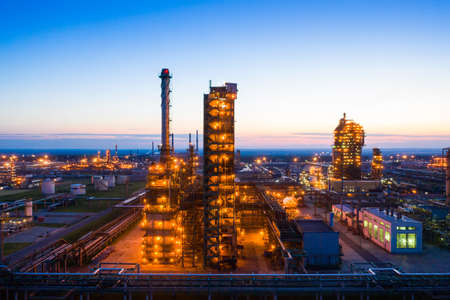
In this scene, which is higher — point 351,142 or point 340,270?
point 351,142

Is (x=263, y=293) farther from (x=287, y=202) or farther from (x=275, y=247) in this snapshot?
(x=287, y=202)

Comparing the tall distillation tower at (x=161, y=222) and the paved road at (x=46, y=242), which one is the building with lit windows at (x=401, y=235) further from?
the paved road at (x=46, y=242)

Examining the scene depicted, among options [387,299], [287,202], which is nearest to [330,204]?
[287,202]

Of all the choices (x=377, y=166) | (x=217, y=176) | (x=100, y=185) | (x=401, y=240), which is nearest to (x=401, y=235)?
(x=401, y=240)

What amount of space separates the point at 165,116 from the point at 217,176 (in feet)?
44.0

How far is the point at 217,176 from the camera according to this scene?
878 inches

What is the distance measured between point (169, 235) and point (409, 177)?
278ft

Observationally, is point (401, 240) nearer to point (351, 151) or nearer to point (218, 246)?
point (218, 246)

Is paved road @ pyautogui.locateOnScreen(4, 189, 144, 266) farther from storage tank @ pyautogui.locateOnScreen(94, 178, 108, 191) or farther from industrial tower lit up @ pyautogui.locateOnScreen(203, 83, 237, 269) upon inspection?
storage tank @ pyautogui.locateOnScreen(94, 178, 108, 191)

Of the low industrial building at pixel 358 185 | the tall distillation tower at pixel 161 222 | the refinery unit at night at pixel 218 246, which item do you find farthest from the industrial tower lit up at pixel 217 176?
the low industrial building at pixel 358 185

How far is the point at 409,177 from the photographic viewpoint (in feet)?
265

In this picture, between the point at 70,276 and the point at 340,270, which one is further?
the point at 340,270

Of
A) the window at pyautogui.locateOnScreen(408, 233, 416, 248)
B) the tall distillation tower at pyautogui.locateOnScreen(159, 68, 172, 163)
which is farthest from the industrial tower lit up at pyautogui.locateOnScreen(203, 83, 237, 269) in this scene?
the window at pyautogui.locateOnScreen(408, 233, 416, 248)

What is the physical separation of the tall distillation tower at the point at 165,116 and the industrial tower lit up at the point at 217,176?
28.2ft
